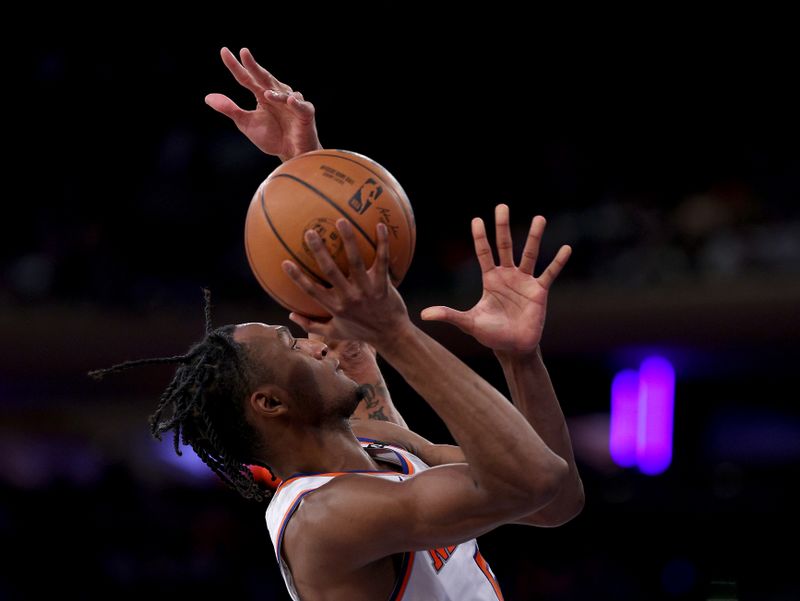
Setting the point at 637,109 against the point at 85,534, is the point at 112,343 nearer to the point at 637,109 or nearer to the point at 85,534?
the point at 85,534

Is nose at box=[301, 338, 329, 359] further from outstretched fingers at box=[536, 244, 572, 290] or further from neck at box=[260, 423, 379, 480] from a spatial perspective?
outstretched fingers at box=[536, 244, 572, 290]

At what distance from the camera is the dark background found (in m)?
8.66

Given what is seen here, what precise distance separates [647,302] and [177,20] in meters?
5.68

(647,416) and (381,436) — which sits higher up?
(381,436)

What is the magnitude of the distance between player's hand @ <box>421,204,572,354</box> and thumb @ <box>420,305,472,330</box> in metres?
0.07

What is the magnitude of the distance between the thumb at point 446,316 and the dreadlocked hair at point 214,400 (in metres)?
0.57

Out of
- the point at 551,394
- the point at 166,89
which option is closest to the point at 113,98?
the point at 166,89

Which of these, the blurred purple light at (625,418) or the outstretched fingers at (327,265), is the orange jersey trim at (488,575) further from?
the blurred purple light at (625,418)

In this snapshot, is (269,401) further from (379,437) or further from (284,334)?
(379,437)

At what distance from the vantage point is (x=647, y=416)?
961 cm

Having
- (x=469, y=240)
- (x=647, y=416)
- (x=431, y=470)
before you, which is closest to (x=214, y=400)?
(x=431, y=470)

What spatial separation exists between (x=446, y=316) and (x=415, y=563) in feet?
2.31

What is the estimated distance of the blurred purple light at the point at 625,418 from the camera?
9.67 m

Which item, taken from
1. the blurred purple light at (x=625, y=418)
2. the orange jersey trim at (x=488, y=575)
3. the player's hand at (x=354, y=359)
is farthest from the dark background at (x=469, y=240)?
the orange jersey trim at (x=488, y=575)
